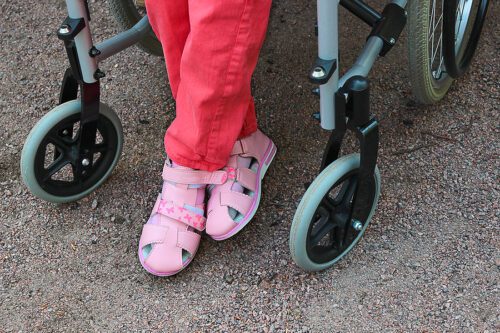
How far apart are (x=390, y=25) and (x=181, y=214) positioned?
45 centimetres

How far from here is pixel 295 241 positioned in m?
1.00

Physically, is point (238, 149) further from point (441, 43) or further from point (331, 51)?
point (441, 43)

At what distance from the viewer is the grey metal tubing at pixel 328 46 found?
87 cm

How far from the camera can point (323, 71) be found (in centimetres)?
90

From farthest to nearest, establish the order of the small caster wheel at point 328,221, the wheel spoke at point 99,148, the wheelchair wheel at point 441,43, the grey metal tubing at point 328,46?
the wheel spoke at point 99,148 → the wheelchair wheel at point 441,43 → the small caster wheel at point 328,221 → the grey metal tubing at point 328,46

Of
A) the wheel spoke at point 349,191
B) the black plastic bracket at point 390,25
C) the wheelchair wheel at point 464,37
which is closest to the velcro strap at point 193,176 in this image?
the wheel spoke at point 349,191

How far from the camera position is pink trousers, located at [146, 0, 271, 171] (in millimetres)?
910

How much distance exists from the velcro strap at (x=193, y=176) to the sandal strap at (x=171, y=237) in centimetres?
8

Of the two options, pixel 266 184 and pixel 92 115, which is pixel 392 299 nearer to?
pixel 266 184

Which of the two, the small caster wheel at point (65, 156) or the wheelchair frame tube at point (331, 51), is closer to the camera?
the wheelchair frame tube at point (331, 51)

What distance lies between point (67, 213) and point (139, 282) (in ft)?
0.71

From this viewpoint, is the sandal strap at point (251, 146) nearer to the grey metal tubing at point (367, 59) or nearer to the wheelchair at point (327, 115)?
the wheelchair at point (327, 115)

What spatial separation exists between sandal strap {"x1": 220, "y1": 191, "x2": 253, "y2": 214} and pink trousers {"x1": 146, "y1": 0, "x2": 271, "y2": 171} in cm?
5

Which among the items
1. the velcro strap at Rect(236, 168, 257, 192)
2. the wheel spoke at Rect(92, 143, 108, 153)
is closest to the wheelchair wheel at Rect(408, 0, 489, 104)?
the velcro strap at Rect(236, 168, 257, 192)
